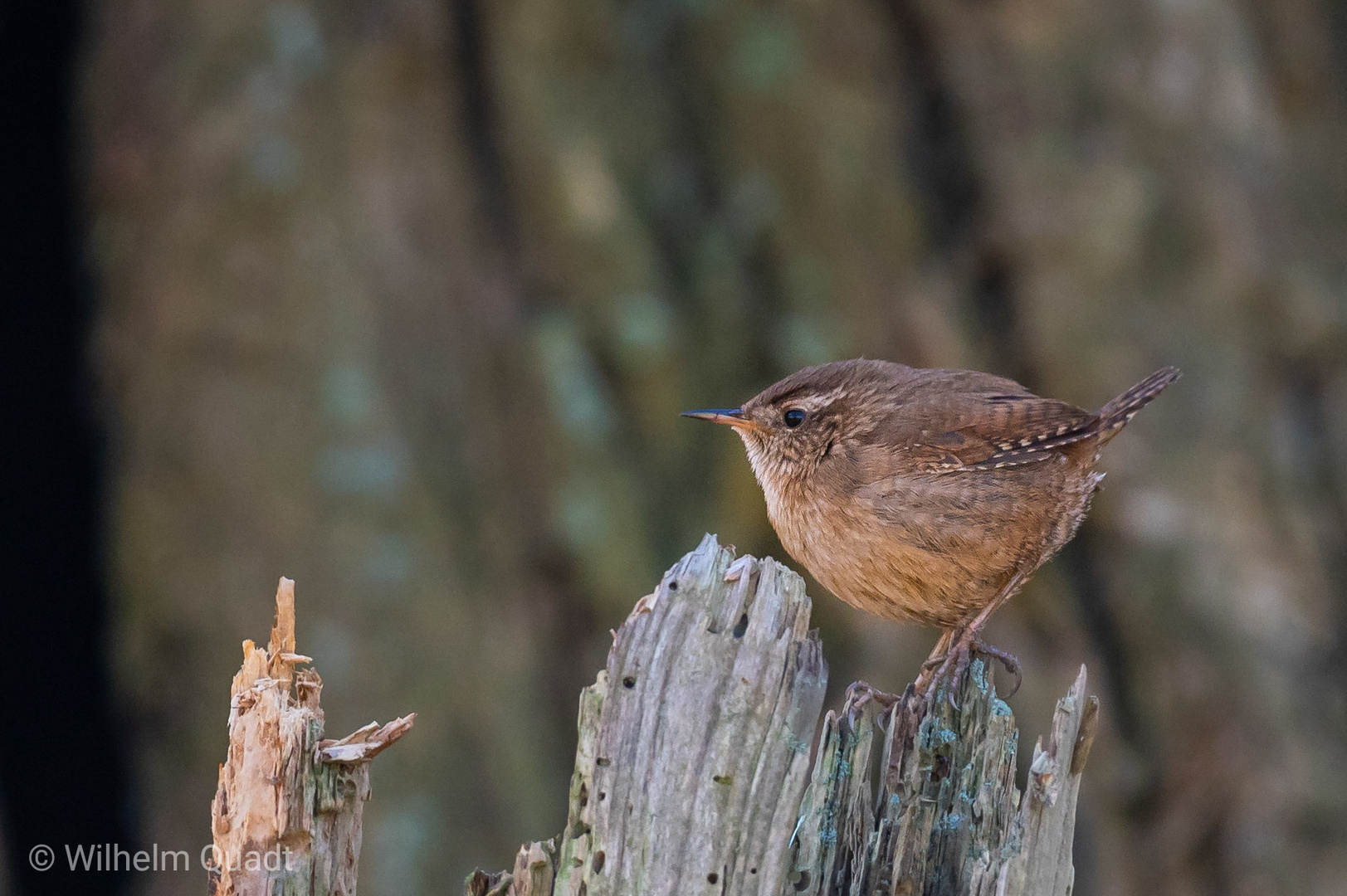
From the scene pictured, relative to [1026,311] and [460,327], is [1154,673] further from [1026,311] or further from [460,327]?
[460,327]

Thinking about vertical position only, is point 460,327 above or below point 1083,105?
below

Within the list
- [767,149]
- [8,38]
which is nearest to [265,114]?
[8,38]

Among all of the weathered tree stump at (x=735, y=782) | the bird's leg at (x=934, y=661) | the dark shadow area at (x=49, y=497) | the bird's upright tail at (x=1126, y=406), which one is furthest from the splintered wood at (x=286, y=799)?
the dark shadow area at (x=49, y=497)

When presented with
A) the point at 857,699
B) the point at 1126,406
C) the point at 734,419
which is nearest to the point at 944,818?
the point at 857,699

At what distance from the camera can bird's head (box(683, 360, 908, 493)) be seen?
12.0 ft

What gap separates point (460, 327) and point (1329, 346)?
4093 mm

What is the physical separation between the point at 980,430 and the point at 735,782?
1.56 metres

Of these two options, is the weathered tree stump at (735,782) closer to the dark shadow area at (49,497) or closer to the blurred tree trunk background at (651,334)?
the blurred tree trunk background at (651,334)

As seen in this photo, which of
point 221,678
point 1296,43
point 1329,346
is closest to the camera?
point 221,678

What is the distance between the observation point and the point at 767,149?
6.08 meters

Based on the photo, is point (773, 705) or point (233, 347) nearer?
point (773, 705)

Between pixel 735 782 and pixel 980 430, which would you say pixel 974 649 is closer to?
pixel 980 430

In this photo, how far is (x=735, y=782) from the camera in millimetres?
2240

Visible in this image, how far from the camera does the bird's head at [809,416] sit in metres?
3.66
